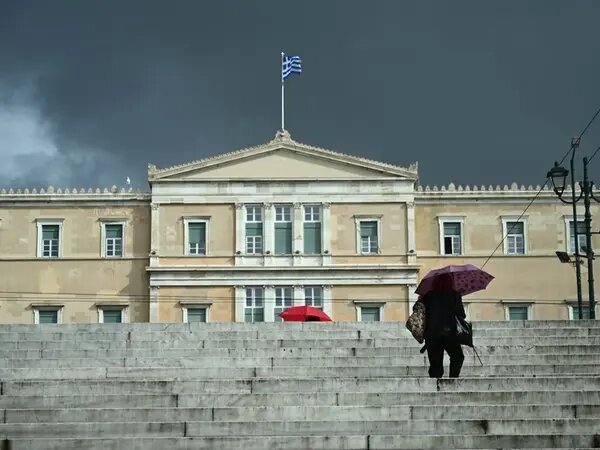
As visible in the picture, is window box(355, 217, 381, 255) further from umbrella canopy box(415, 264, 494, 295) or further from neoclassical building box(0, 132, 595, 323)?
umbrella canopy box(415, 264, 494, 295)

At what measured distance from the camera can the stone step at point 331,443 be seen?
14.1 meters

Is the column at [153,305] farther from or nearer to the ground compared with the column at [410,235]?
nearer to the ground

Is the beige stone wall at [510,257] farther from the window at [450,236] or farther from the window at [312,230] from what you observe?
the window at [312,230]

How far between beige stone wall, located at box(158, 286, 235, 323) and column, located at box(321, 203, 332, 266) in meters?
4.11

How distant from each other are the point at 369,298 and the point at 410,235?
10.4 ft

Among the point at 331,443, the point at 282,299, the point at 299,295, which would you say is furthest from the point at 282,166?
the point at 331,443

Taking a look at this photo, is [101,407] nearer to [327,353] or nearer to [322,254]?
[327,353]

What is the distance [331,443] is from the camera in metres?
14.2

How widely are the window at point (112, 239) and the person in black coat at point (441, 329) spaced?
3474cm

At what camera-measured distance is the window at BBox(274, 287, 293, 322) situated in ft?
161

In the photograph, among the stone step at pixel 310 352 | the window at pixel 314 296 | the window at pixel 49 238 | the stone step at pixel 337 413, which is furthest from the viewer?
the window at pixel 49 238

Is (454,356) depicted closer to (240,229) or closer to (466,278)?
(466,278)

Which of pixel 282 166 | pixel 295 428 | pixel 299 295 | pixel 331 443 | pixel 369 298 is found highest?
pixel 282 166

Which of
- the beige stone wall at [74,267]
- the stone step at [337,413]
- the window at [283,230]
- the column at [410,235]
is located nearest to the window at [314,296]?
the window at [283,230]
